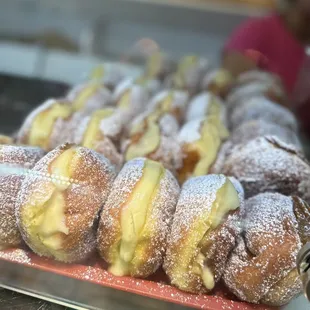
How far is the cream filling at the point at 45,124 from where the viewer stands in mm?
1184

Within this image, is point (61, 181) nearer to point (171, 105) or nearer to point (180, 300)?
point (180, 300)

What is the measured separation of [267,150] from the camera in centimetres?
113

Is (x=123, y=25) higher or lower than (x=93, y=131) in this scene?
lower

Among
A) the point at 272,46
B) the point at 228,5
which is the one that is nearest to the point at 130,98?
the point at 272,46

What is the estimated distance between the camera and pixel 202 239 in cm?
82

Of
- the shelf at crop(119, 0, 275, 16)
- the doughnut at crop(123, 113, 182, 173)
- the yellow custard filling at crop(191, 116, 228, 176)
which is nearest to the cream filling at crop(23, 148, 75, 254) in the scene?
the doughnut at crop(123, 113, 182, 173)

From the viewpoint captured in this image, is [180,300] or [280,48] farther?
[280,48]

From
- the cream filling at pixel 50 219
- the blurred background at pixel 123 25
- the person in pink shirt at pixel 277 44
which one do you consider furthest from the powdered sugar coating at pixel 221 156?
the blurred background at pixel 123 25

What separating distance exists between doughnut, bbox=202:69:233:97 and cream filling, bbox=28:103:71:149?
31.7 inches

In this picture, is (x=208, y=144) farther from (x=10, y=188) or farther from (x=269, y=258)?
(x=10, y=188)

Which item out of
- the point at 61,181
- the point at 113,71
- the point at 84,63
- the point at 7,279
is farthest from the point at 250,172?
the point at 84,63

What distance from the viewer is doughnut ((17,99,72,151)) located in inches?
46.6

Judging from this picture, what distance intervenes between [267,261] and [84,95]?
938 mm

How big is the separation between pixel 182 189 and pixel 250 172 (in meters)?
0.24
